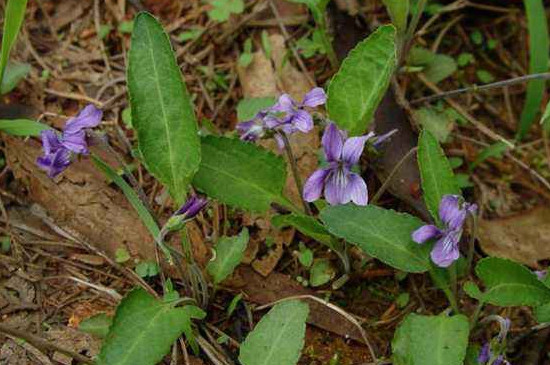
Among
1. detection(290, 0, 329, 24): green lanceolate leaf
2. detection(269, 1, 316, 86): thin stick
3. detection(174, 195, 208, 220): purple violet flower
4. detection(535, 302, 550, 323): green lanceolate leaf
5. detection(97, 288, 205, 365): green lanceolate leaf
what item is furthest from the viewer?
detection(269, 1, 316, 86): thin stick

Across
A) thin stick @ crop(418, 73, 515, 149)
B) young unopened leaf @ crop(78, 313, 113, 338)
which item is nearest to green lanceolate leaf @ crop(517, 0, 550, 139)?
thin stick @ crop(418, 73, 515, 149)

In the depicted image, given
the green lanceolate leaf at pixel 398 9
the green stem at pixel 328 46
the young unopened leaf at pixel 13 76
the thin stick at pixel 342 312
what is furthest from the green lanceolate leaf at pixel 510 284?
the young unopened leaf at pixel 13 76

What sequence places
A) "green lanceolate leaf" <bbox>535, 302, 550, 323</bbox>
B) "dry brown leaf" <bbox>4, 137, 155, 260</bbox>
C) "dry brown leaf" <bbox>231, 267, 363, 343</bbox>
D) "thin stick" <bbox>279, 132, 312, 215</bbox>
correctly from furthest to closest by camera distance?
"dry brown leaf" <bbox>4, 137, 155, 260</bbox>
"dry brown leaf" <bbox>231, 267, 363, 343</bbox>
"thin stick" <bbox>279, 132, 312, 215</bbox>
"green lanceolate leaf" <bbox>535, 302, 550, 323</bbox>

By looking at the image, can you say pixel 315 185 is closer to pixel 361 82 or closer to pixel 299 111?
pixel 299 111

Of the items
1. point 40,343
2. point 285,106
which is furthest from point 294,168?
point 40,343

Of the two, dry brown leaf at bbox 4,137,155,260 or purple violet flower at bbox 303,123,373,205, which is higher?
purple violet flower at bbox 303,123,373,205

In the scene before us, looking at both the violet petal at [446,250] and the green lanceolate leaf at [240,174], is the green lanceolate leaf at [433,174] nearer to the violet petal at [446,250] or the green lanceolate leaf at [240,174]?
the violet petal at [446,250]

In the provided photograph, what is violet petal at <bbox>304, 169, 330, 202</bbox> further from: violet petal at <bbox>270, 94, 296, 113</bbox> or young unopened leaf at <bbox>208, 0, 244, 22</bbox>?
young unopened leaf at <bbox>208, 0, 244, 22</bbox>
